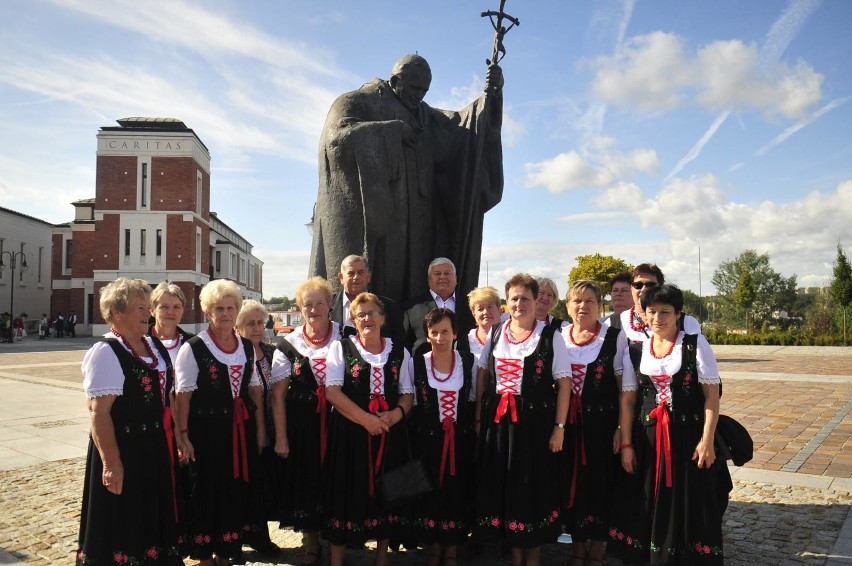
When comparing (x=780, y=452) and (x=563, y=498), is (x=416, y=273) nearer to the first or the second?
(x=563, y=498)

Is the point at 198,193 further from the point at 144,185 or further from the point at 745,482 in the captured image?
the point at 745,482


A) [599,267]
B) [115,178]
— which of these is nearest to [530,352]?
[599,267]

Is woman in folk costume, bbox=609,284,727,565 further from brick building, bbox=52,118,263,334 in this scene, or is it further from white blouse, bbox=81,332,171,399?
brick building, bbox=52,118,263,334

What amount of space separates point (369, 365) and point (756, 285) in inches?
2343

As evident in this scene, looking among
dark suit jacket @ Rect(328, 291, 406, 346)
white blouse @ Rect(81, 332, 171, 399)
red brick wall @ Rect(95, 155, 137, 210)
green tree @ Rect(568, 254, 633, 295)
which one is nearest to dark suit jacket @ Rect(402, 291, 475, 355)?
dark suit jacket @ Rect(328, 291, 406, 346)

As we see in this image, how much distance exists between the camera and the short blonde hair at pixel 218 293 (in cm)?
382

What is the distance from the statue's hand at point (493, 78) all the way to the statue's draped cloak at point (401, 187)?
85 millimetres

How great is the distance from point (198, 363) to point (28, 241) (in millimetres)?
55138

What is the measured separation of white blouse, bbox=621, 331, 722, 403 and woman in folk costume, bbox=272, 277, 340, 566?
6.28 ft

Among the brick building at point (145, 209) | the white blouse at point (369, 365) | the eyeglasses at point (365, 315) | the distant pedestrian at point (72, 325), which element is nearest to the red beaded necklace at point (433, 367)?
the white blouse at point (369, 365)

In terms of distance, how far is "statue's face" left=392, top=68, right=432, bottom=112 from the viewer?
5.48m

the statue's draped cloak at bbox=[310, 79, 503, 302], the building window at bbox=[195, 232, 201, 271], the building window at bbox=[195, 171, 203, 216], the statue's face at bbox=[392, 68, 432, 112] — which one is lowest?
the statue's draped cloak at bbox=[310, 79, 503, 302]

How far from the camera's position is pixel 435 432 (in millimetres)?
3977

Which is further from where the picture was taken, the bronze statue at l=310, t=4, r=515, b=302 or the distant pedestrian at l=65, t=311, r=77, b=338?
the distant pedestrian at l=65, t=311, r=77, b=338
